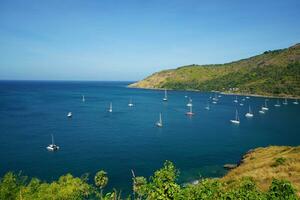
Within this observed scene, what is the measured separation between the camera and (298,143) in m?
122

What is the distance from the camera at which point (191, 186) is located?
33.8 m

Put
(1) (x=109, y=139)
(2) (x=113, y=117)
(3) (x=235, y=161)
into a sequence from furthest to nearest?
(2) (x=113, y=117) < (1) (x=109, y=139) < (3) (x=235, y=161)

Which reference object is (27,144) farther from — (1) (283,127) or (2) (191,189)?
(1) (283,127)

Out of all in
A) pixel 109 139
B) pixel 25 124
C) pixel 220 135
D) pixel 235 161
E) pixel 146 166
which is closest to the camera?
pixel 146 166

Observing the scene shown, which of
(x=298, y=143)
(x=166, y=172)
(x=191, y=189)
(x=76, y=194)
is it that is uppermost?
(x=166, y=172)

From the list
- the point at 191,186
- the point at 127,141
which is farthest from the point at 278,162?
the point at 127,141

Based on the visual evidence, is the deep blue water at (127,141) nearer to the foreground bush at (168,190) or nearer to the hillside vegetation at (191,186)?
the hillside vegetation at (191,186)

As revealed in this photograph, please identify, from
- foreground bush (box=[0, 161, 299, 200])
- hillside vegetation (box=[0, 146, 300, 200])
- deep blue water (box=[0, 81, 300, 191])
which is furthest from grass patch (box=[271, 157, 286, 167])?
foreground bush (box=[0, 161, 299, 200])

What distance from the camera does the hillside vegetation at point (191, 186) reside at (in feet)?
92.2

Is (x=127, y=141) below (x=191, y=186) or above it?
below

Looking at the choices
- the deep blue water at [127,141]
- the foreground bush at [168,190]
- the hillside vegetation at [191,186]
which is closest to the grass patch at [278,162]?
the hillside vegetation at [191,186]

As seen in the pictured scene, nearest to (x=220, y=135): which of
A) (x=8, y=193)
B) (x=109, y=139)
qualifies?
(x=109, y=139)

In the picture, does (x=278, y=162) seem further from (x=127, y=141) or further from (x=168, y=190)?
(x=127, y=141)

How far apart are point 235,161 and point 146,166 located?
94.1 ft
